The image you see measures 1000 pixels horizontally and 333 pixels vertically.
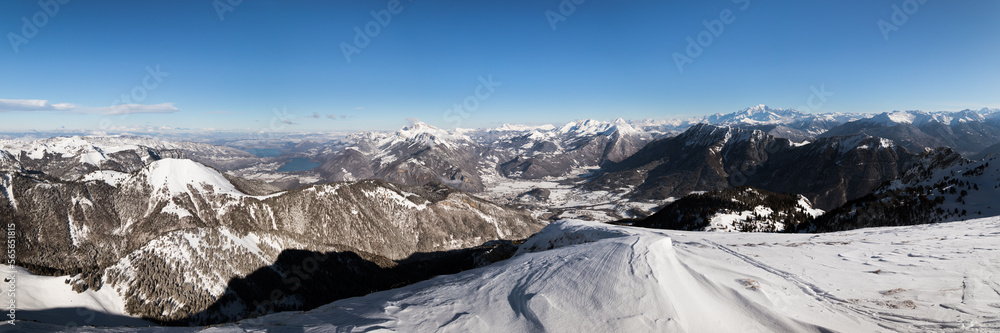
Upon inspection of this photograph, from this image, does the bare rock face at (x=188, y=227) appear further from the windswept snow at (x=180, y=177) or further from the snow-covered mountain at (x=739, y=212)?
the snow-covered mountain at (x=739, y=212)

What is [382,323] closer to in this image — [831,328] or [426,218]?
[831,328]

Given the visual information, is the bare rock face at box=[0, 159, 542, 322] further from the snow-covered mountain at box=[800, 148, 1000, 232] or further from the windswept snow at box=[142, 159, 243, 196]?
the snow-covered mountain at box=[800, 148, 1000, 232]

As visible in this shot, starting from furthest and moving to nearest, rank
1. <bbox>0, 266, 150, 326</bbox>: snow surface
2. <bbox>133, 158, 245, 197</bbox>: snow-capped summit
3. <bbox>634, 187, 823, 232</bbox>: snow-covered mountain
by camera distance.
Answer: <bbox>133, 158, 245, 197</bbox>: snow-capped summit
<bbox>634, 187, 823, 232</bbox>: snow-covered mountain
<bbox>0, 266, 150, 326</bbox>: snow surface

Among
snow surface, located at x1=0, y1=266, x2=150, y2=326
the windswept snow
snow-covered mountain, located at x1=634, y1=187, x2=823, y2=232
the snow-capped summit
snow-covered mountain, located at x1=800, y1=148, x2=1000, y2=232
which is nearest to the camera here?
snow-covered mountain, located at x1=800, y1=148, x2=1000, y2=232

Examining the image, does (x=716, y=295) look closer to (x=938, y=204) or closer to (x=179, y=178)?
(x=938, y=204)

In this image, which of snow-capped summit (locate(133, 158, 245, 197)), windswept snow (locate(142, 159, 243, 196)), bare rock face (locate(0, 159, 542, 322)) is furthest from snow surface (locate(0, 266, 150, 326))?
windswept snow (locate(142, 159, 243, 196))

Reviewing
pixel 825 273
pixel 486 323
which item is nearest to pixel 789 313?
pixel 825 273
